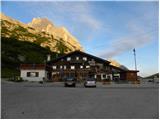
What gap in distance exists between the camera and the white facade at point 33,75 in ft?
213

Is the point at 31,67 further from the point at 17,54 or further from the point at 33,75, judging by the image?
the point at 17,54

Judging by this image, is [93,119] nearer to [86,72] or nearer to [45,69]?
[45,69]

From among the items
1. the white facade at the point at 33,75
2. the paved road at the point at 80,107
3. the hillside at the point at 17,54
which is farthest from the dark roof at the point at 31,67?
the paved road at the point at 80,107

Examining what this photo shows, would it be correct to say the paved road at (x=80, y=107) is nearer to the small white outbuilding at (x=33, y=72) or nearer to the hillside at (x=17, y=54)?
the small white outbuilding at (x=33, y=72)

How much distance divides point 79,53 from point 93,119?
65.0m

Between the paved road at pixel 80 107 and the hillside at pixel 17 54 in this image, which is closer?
the paved road at pixel 80 107

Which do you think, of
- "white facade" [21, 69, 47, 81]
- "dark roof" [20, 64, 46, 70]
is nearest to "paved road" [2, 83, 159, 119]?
"white facade" [21, 69, 47, 81]

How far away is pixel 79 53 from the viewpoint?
246 feet

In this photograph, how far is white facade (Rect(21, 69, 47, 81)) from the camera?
64875 millimetres

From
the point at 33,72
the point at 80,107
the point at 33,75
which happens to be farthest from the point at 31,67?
the point at 80,107

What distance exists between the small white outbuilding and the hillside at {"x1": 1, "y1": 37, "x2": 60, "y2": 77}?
35.3 meters

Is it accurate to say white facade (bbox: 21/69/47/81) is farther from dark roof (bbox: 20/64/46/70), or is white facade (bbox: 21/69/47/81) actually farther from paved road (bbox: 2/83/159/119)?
paved road (bbox: 2/83/159/119)

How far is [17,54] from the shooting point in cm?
12575

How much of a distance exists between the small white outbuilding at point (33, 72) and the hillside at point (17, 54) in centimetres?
3535
